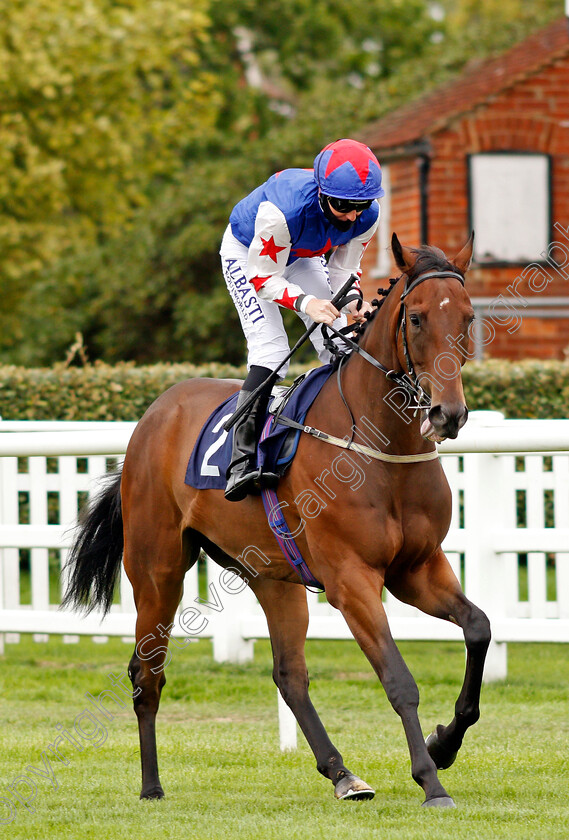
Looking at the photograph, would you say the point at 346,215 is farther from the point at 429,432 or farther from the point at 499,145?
the point at 499,145

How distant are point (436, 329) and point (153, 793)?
2.15 m

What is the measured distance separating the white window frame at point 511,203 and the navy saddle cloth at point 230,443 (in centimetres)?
1184

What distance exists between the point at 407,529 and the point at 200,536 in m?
1.35

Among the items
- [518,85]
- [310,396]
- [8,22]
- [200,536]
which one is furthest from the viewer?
[8,22]

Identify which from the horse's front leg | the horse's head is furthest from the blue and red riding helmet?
the horse's front leg

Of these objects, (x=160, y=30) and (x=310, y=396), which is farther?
(x=160, y=30)

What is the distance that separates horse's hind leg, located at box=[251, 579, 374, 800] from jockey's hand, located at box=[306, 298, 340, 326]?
1.29m

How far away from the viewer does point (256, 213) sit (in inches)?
202

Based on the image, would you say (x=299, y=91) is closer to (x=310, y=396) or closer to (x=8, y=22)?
(x=8, y=22)

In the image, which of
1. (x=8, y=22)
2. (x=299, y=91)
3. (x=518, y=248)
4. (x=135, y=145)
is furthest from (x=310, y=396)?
(x=299, y=91)

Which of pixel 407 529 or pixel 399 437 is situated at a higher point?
pixel 399 437

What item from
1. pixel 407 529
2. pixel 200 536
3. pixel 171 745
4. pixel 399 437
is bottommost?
pixel 171 745

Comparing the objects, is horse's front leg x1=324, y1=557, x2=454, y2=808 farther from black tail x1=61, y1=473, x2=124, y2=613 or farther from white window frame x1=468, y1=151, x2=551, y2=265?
white window frame x1=468, y1=151, x2=551, y2=265

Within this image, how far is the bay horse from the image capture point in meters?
4.21
